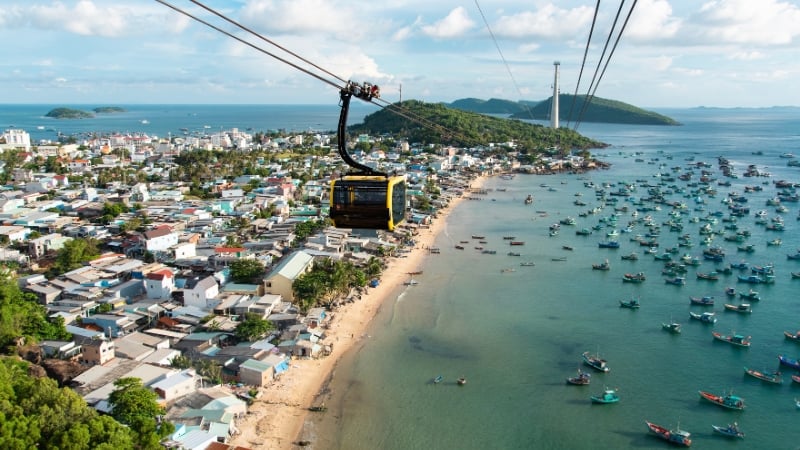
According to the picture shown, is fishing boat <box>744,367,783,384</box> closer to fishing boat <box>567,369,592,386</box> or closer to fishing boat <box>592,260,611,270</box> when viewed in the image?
fishing boat <box>567,369,592,386</box>

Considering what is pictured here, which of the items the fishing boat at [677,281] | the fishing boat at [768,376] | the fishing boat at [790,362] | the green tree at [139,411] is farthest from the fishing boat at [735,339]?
the green tree at [139,411]

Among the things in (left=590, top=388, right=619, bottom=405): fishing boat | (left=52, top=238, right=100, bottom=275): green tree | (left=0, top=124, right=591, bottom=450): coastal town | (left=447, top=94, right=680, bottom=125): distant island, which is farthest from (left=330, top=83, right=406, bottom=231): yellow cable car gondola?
(left=447, top=94, right=680, bottom=125): distant island

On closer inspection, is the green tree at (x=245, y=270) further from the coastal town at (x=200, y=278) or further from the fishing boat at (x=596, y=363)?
the fishing boat at (x=596, y=363)

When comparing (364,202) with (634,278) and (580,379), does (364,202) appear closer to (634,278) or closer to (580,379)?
(580,379)

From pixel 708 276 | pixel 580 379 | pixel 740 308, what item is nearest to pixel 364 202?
pixel 580 379

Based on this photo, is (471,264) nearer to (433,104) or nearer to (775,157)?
(775,157)

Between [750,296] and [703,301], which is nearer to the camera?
[703,301]
